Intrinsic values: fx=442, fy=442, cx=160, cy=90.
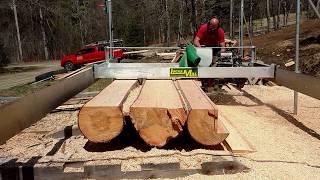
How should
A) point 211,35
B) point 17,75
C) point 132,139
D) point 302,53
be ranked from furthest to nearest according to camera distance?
point 17,75 → point 302,53 → point 211,35 → point 132,139

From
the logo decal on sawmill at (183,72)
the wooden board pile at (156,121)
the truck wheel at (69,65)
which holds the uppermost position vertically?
the logo decal on sawmill at (183,72)

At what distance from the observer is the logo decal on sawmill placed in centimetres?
745

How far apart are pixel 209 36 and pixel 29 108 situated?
21.0ft

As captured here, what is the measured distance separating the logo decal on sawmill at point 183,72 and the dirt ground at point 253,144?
1.02 meters

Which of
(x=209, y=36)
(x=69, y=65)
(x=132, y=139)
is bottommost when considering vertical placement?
(x=69, y=65)

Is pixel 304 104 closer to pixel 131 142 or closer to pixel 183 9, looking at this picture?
pixel 131 142

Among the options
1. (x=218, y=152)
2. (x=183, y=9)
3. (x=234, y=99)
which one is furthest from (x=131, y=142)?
(x=183, y=9)

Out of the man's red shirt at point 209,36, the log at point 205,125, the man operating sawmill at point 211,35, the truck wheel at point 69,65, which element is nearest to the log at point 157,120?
the log at point 205,125

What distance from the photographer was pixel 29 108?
422 centimetres

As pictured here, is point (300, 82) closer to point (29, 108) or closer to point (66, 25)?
point (29, 108)

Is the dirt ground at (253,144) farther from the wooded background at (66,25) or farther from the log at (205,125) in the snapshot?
the wooded background at (66,25)

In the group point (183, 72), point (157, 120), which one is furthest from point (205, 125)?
point (183, 72)

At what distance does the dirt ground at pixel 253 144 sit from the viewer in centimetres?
488

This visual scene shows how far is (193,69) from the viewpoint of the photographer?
7480 millimetres
